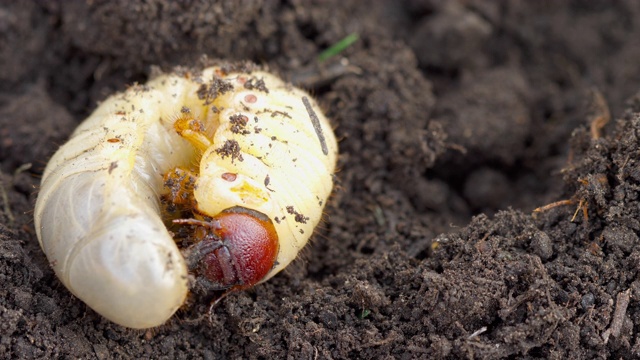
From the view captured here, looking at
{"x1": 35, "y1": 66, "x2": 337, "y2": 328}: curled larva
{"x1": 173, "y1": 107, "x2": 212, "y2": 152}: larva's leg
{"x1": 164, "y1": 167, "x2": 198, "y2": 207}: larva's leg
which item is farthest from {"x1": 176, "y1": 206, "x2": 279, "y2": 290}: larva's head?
{"x1": 173, "y1": 107, "x2": 212, "y2": 152}: larva's leg

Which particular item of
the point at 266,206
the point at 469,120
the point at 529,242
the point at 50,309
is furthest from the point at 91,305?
the point at 469,120

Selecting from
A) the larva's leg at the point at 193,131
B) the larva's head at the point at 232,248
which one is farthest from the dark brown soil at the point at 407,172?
the larva's leg at the point at 193,131

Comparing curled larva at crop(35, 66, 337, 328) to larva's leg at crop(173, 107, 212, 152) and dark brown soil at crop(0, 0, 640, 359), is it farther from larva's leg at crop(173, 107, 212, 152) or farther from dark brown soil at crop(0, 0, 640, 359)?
dark brown soil at crop(0, 0, 640, 359)

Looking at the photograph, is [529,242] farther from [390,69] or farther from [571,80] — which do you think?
[571,80]

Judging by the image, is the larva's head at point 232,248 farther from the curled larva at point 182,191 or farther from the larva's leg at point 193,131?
the larva's leg at point 193,131

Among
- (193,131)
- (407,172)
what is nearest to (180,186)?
(193,131)

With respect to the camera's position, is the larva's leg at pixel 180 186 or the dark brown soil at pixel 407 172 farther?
the larva's leg at pixel 180 186

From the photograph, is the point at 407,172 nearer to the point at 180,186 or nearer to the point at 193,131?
the point at 193,131
